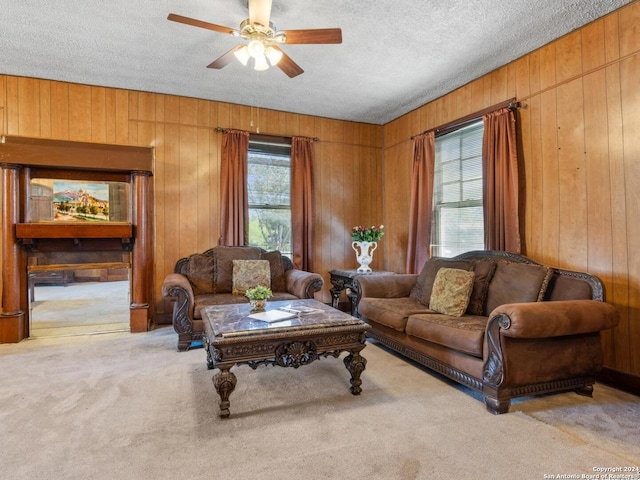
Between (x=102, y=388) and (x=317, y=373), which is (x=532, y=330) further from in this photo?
(x=102, y=388)

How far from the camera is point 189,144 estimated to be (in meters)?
4.63

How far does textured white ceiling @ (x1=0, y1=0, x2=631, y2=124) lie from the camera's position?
279cm

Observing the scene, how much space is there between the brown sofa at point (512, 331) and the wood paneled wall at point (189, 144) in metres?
2.37

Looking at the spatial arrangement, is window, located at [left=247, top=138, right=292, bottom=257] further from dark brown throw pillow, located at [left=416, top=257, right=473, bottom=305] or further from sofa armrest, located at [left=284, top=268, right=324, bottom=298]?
dark brown throw pillow, located at [left=416, top=257, right=473, bottom=305]

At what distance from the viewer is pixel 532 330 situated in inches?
Result: 86.1

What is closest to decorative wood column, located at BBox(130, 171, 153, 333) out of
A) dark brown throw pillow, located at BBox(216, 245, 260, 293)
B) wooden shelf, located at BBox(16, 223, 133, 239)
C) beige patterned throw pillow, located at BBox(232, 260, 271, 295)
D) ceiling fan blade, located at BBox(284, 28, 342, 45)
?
wooden shelf, located at BBox(16, 223, 133, 239)

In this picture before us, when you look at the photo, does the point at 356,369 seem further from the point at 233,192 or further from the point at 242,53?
the point at 233,192

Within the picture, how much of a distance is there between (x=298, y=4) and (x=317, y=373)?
2904mm

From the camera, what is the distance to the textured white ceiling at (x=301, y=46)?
2787mm

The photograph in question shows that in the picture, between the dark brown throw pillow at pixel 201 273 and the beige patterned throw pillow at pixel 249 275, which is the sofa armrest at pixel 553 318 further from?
the dark brown throw pillow at pixel 201 273

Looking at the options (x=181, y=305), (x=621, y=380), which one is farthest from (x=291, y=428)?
(x=621, y=380)

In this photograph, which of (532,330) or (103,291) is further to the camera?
(103,291)

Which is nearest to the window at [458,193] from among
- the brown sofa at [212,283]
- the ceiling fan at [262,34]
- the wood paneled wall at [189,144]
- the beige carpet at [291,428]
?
the wood paneled wall at [189,144]

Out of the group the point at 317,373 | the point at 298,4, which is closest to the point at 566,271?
the point at 317,373
